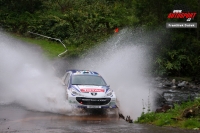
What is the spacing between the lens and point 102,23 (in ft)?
108

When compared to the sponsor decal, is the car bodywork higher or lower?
lower

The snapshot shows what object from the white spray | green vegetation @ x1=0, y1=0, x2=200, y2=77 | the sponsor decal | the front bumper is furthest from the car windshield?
the sponsor decal

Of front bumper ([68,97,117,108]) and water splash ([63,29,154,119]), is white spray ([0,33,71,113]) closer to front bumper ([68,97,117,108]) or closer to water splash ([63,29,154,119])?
front bumper ([68,97,117,108])

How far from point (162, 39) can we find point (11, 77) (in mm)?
11573

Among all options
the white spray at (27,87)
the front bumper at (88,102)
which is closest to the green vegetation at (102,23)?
the white spray at (27,87)

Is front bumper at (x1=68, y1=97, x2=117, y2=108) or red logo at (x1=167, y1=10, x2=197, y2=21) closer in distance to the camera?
front bumper at (x1=68, y1=97, x2=117, y2=108)

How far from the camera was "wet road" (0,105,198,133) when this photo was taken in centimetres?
1098

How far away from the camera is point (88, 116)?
47.9 feet

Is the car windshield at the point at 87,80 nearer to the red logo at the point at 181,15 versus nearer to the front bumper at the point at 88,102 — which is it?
the front bumper at the point at 88,102

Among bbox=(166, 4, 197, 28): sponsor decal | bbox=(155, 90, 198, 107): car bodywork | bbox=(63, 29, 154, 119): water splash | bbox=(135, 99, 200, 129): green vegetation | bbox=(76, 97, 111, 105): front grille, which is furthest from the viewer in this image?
bbox=(166, 4, 197, 28): sponsor decal

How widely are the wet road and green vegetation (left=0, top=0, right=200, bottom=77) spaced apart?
489 inches

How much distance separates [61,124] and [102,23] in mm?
21459

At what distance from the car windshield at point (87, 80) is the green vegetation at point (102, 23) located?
10.1 m

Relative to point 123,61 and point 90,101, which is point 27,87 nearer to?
point 90,101
